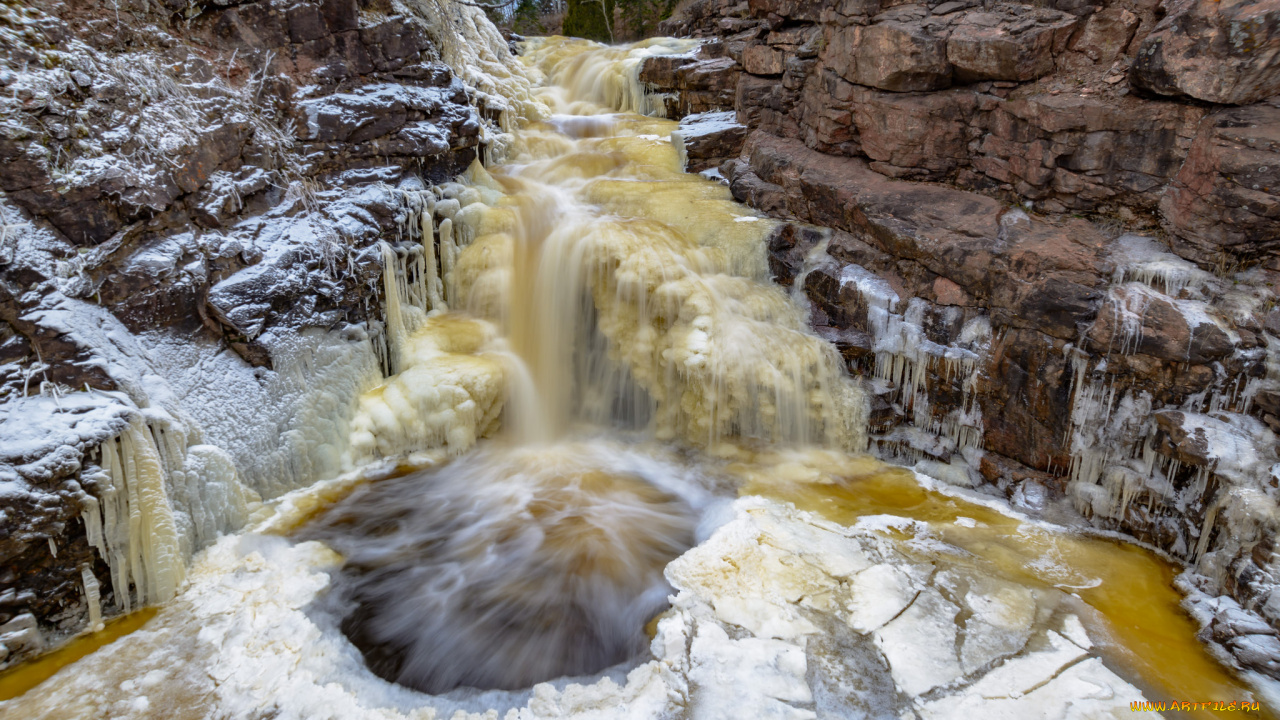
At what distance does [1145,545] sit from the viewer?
189 inches

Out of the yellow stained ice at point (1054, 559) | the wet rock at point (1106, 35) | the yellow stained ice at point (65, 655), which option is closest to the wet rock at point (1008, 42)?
the wet rock at point (1106, 35)

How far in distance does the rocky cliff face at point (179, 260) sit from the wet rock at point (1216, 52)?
254 inches

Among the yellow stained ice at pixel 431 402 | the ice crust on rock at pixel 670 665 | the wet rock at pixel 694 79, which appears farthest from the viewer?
the wet rock at pixel 694 79

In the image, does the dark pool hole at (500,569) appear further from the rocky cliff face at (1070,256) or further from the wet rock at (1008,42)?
the wet rock at (1008,42)

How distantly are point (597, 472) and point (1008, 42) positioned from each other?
17.7 feet

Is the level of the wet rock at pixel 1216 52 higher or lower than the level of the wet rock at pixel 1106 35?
lower

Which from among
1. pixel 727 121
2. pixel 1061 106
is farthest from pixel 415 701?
pixel 727 121

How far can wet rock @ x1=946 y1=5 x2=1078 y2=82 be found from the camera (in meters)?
5.76

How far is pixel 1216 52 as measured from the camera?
15.4 ft

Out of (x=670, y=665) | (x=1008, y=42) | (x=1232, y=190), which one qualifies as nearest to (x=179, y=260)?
(x=670, y=665)

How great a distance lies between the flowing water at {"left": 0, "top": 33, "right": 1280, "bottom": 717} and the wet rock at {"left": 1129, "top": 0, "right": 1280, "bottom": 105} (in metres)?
3.31

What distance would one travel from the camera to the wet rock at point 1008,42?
576 centimetres

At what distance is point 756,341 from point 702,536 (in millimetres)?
2077

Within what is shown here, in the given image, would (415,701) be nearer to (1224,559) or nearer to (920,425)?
(920,425)
